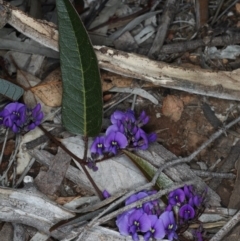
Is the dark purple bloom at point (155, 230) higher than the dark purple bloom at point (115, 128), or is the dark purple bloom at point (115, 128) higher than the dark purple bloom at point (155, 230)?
the dark purple bloom at point (115, 128)

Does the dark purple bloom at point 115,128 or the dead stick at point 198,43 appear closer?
the dark purple bloom at point 115,128

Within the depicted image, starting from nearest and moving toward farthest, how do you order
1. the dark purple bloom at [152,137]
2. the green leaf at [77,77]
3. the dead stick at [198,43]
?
the green leaf at [77,77]
the dark purple bloom at [152,137]
the dead stick at [198,43]

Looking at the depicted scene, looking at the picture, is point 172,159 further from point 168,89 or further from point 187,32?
point 187,32

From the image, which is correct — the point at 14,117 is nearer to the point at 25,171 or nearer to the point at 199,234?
the point at 25,171

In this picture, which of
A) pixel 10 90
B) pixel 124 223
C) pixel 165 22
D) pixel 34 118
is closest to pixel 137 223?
pixel 124 223

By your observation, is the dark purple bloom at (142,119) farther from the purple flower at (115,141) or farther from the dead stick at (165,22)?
the dead stick at (165,22)

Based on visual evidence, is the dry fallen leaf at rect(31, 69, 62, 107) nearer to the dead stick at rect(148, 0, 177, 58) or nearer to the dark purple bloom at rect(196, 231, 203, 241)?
the dead stick at rect(148, 0, 177, 58)

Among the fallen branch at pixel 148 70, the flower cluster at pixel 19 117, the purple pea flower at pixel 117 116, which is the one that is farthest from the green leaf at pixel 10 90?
the purple pea flower at pixel 117 116

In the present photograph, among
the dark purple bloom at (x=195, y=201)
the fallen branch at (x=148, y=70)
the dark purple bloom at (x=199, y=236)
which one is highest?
the fallen branch at (x=148, y=70)
